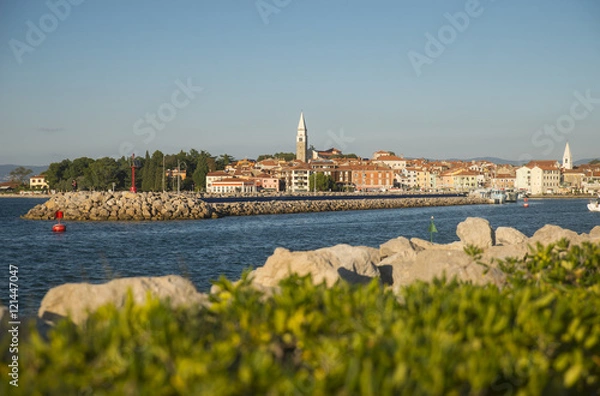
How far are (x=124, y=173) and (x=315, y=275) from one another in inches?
4510

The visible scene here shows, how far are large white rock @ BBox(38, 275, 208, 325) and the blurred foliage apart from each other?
84cm

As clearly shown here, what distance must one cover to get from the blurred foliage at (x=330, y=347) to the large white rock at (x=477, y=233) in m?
8.69

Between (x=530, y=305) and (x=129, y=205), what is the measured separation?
43.4 metres

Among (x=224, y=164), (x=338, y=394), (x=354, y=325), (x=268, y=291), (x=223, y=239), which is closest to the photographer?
(x=338, y=394)

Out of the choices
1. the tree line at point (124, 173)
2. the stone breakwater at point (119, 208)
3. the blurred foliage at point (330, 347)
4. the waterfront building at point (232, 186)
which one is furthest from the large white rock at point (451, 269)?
the waterfront building at point (232, 186)

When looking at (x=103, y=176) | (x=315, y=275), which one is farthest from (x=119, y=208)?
(x=103, y=176)

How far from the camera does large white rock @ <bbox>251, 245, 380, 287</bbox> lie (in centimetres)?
781

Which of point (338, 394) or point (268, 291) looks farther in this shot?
point (268, 291)

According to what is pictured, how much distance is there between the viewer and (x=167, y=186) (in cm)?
10869

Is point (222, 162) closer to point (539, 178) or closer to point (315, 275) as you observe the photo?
point (539, 178)

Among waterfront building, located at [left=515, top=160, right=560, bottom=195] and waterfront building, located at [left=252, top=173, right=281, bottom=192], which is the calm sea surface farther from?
waterfront building, located at [left=515, top=160, right=560, bottom=195]

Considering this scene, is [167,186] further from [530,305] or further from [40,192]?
[530,305]

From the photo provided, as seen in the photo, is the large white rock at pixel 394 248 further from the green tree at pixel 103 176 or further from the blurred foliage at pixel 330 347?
the green tree at pixel 103 176

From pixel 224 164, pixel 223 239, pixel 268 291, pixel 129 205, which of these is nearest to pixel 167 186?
pixel 224 164
